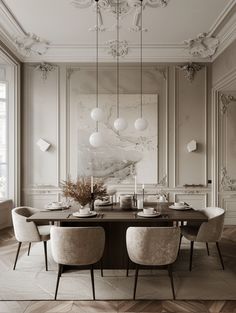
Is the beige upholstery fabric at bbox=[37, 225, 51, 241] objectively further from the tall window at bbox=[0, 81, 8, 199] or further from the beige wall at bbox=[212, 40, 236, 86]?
the beige wall at bbox=[212, 40, 236, 86]

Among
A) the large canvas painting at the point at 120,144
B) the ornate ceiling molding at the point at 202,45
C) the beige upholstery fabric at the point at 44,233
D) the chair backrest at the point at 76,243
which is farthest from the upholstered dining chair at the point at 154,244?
the ornate ceiling molding at the point at 202,45

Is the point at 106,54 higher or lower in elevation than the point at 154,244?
higher

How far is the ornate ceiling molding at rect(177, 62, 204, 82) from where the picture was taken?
523 centimetres

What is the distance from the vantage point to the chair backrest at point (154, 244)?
260 centimetres

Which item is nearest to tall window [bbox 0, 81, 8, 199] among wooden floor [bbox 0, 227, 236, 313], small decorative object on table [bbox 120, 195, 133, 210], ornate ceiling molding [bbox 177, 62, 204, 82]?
small decorative object on table [bbox 120, 195, 133, 210]

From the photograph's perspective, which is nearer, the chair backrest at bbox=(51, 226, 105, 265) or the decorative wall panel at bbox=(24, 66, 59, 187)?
the chair backrest at bbox=(51, 226, 105, 265)

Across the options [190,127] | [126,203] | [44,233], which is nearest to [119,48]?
[190,127]

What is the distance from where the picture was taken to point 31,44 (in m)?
4.89

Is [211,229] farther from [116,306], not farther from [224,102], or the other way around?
[224,102]

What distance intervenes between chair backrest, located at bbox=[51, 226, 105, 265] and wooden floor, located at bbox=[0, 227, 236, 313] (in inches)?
14.5

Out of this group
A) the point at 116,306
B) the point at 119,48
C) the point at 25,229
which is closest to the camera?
the point at 116,306

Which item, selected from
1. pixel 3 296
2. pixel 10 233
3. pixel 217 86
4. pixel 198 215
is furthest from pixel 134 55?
pixel 3 296

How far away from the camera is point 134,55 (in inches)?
205

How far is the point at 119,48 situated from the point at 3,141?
268cm
